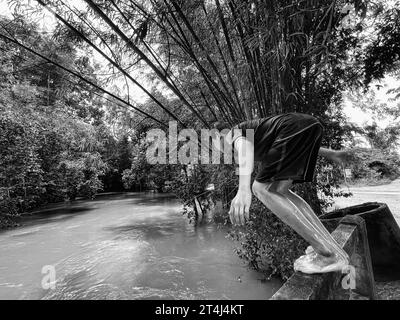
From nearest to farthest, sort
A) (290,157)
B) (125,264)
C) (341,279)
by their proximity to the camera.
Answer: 1. (290,157)
2. (341,279)
3. (125,264)

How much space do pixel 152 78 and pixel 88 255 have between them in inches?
176

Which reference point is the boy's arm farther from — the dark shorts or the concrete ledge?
the concrete ledge

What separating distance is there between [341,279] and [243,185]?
2.76ft

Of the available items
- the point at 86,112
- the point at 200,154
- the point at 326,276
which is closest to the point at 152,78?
the point at 200,154

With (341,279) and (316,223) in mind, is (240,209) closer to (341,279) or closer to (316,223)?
(316,223)

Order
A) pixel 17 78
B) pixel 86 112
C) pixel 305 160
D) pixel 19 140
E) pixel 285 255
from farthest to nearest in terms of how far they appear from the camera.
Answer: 1. pixel 86 112
2. pixel 17 78
3. pixel 19 140
4. pixel 285 255
5. pixel 305 160

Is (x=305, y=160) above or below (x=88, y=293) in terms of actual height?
above

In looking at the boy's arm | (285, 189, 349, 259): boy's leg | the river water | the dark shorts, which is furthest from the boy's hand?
the river water

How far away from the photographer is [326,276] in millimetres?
1222

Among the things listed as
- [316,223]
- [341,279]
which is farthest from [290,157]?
[341,279]

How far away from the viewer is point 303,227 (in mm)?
1325

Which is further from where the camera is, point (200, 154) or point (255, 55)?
point (200, 154)

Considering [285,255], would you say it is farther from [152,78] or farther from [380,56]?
[152,78]

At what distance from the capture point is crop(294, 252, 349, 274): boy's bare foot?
49.2 inches
